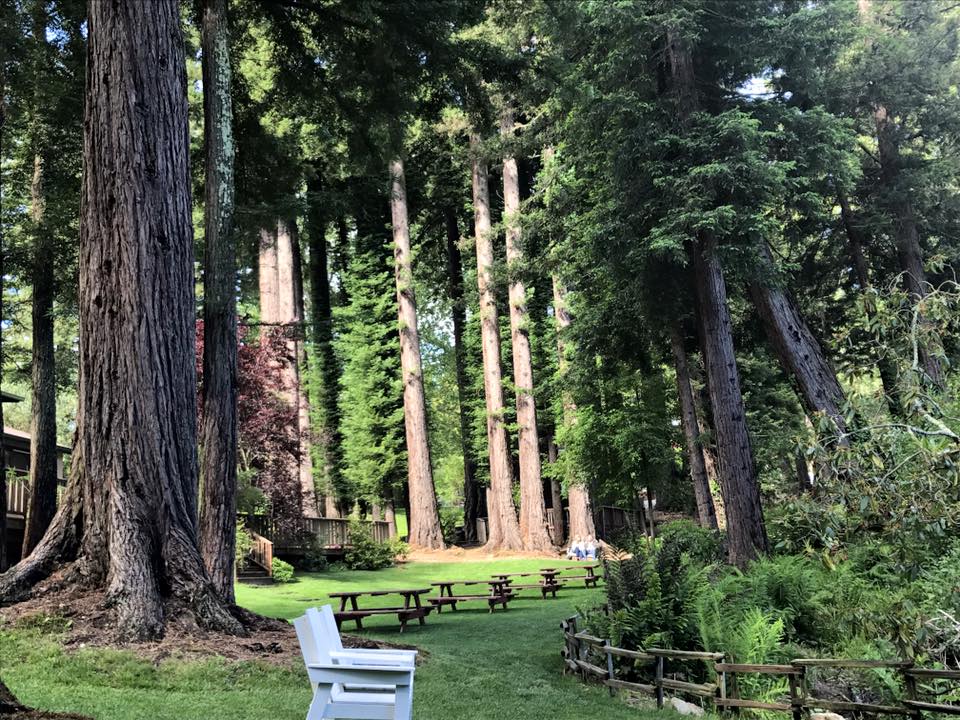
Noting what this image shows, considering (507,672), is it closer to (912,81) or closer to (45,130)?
(45,130)

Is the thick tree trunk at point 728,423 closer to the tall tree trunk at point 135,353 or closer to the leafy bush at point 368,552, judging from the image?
the tall tree trunk at point 135,353

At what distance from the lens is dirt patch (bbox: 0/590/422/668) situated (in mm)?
6441

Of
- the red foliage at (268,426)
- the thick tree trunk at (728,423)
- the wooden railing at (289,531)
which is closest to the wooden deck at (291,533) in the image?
the wooden railing at (289,531)

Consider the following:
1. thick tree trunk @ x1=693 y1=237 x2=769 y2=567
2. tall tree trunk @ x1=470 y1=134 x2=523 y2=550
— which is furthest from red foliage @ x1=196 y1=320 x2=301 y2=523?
thick tree trunk @ x1=693 y1=237 x2=769 y2=567

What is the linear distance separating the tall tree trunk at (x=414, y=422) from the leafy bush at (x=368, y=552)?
6.74 ft

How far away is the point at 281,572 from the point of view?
63.6 ft

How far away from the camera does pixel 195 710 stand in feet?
17.7

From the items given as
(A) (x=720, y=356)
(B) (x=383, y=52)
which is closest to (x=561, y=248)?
(A) (x=720, y=356)

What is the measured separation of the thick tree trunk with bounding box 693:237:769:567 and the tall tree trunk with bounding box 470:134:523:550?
37.7ft

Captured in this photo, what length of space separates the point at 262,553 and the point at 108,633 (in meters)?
13.9

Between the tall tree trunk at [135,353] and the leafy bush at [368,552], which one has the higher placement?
the tall tree trunk at [135,353]

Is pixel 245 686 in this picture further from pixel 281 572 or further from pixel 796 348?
pixel 281 572

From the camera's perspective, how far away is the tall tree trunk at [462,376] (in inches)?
1254

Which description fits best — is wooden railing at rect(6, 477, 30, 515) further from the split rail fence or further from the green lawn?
the split rail fence
